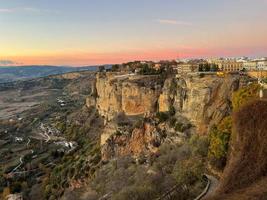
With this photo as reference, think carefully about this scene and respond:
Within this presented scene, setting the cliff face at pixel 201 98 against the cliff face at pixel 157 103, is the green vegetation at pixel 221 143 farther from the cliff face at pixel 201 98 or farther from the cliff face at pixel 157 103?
the cliff face at pixel 157 103

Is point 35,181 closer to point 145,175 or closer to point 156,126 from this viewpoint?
point 156,126

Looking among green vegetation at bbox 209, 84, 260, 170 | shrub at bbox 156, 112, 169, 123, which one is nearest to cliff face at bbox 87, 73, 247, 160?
shrub at bbox 156, 112, 169, 123

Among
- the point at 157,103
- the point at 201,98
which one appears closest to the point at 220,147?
the point at 201,98

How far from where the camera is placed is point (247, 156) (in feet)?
66.2

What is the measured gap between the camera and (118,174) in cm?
3509

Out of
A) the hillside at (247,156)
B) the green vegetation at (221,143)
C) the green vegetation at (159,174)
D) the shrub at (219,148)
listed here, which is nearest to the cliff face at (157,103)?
the green vegetation at (159,174)

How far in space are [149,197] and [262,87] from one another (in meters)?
11.4

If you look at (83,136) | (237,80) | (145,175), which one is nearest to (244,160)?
(145,175)

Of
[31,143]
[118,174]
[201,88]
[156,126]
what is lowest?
[31,143]

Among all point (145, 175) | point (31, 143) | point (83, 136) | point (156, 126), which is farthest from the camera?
point (31, 143)

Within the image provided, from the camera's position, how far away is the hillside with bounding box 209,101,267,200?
1857cm

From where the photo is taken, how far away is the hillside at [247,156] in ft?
60.9

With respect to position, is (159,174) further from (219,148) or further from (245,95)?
(245,95)

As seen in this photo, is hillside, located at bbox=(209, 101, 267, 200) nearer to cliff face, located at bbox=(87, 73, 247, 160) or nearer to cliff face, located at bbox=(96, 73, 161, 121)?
cliff face, located at bbox=(87, 73, 247, 160)
